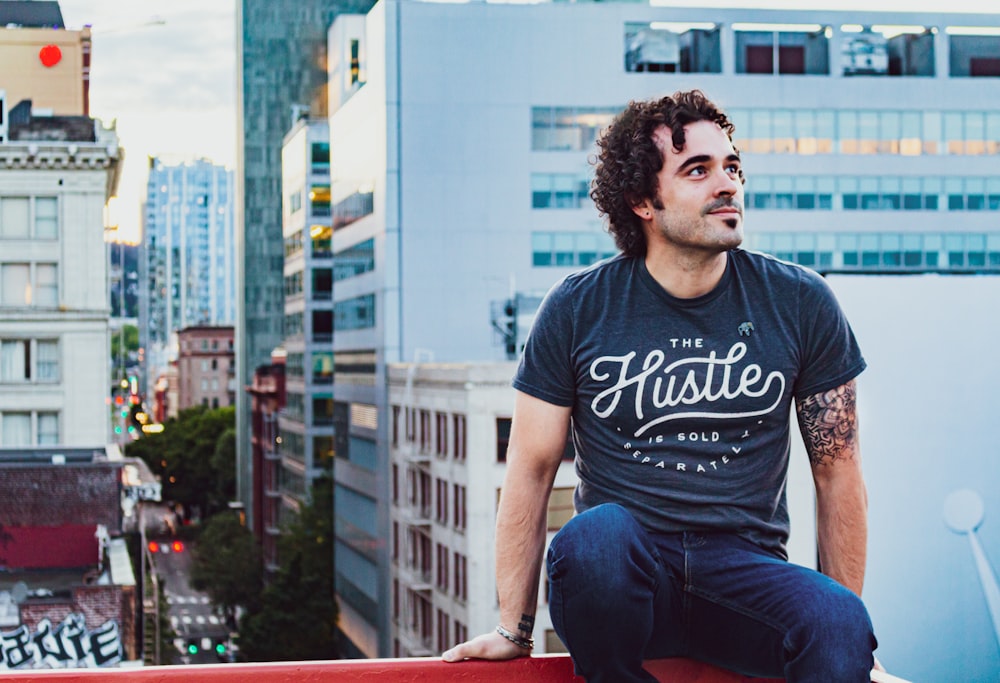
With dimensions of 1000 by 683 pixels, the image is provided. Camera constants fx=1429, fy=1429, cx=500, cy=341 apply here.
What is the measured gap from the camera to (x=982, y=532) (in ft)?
27.1

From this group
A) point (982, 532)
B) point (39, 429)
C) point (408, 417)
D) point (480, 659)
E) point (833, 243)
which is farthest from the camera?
point (833, 243)

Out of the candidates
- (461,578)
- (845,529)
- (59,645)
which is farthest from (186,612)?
(845,529)

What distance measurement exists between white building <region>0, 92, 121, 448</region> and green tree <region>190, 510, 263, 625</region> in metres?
23.2

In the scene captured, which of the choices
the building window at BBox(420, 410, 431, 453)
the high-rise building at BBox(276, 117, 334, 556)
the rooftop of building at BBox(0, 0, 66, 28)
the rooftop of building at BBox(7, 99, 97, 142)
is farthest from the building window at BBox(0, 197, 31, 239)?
the high-rise building at BBox(276, 117, 334, 556)

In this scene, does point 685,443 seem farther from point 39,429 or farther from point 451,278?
point 451,278

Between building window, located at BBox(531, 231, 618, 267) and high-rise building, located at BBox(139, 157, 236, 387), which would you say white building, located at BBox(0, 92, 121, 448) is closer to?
building window, located at BBox(531, 231, 618, 267)

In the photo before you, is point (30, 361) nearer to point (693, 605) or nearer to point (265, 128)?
point (693, 605)

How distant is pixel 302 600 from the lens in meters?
47.4

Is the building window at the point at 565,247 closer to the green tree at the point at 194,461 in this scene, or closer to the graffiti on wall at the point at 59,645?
the graffiti on wall at the point at 59,645

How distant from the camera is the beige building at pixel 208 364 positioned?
376 feet

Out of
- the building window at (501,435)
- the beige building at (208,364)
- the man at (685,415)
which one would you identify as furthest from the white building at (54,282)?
the beige building at (208,364)

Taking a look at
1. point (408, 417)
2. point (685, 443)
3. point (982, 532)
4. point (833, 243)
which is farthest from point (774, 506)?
point (833, 243)

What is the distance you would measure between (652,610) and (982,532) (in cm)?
613

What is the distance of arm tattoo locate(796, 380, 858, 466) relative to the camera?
301 cm
